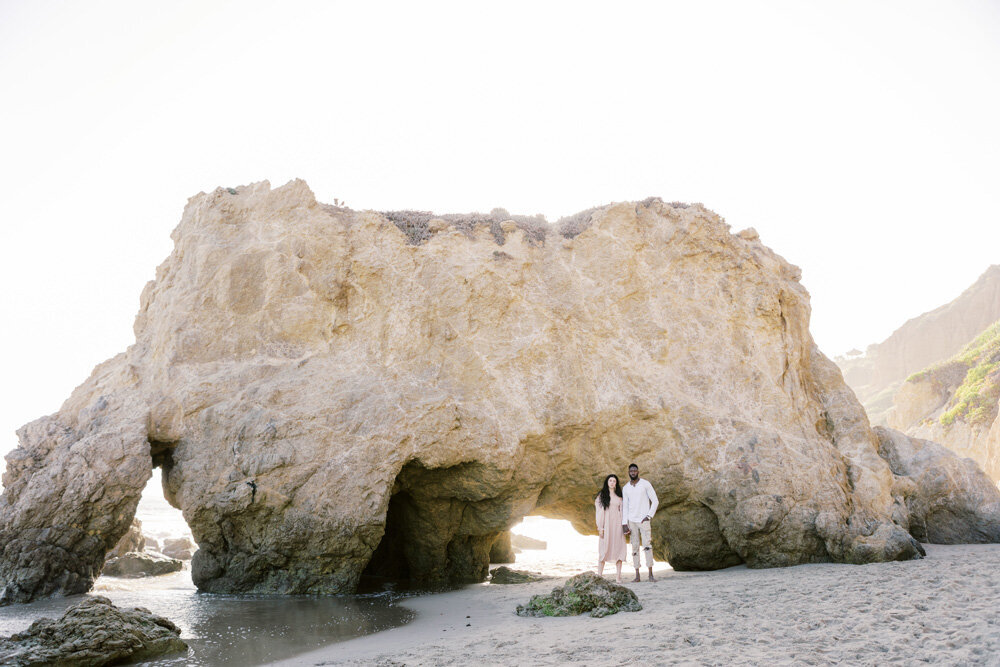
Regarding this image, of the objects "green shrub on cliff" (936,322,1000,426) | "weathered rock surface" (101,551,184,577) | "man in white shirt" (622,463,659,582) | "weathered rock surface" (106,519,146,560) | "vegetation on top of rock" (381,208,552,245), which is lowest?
"weathered rock surface" (101,551,184,577)

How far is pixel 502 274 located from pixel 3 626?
902cm

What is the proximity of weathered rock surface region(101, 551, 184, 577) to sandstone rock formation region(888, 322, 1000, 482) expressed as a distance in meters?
22.5

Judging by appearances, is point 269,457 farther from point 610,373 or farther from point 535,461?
point 610,373

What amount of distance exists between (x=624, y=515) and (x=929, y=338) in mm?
51072

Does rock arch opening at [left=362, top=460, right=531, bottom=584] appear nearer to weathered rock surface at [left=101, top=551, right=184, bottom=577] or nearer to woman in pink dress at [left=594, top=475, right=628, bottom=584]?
woman in pink dress at [left=594, top=475, right=628, bottom=584]

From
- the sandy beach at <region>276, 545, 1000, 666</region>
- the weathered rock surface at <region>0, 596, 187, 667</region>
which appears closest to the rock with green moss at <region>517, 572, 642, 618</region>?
the sandy beach at <region>276, 545, 1000, 666</region>

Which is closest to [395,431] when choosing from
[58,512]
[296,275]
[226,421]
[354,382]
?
[354,382]

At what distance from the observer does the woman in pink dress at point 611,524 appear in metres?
9.96

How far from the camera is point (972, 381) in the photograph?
87.2ft

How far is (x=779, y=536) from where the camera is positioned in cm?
1075

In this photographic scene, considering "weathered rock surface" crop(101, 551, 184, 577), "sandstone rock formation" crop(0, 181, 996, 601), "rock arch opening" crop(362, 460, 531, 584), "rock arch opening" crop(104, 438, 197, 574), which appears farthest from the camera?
"weathered rock surface" crop(101, 551, 184, 577)

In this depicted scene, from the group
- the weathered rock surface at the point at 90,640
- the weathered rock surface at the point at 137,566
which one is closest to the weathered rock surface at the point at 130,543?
the weathered rock surface at the point at 137,566

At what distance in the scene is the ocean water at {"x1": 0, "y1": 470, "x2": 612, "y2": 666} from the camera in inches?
266

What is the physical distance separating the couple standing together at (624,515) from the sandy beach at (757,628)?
1.15 metres
